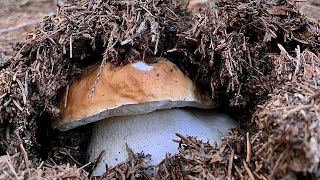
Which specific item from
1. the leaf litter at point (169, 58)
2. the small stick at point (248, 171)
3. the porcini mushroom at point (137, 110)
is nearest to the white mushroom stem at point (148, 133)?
the porcini mushroom at point (137, 110)

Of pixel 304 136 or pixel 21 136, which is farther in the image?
pixel 21 136

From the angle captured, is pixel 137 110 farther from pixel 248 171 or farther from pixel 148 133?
pixel 248 171

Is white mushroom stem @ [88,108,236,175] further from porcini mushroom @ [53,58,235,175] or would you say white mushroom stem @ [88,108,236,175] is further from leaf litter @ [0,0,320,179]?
leaf litter @ [0,0,320,179]

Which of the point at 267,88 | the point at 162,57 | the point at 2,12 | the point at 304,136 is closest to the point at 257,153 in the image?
the point at 304,136

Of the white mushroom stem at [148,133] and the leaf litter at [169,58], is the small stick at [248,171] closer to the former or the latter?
the leaf litter at [169,58]

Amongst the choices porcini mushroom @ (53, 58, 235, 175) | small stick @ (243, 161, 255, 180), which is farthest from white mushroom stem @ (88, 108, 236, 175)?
small stick @ (243, 161, 255, 180)

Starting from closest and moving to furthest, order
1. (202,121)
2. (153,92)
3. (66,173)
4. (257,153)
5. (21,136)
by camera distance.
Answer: (257,153) → (66,173) → (153,92) → (21,136) → (202,121)

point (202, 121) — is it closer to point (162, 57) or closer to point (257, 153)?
point (162, 57)

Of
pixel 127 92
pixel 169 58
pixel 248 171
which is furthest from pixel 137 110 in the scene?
pixel 248 171

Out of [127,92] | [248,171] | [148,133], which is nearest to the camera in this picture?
[248,171]
